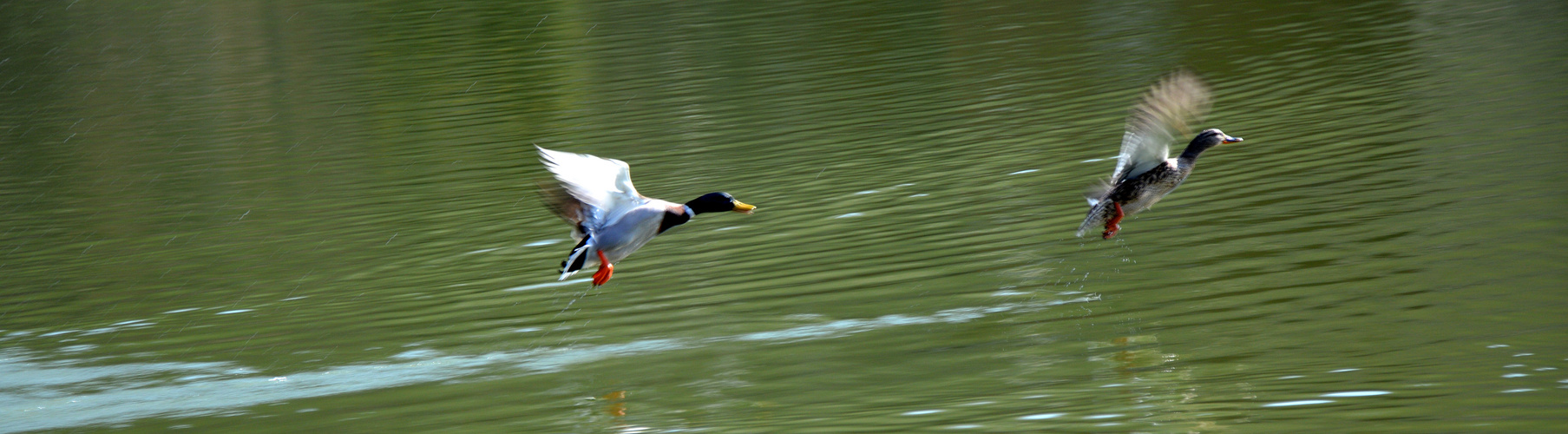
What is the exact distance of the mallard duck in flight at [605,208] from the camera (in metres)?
6.34

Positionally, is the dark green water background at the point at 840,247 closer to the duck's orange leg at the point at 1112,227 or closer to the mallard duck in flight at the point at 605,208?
the duck's orange leg at the point at 1112,227

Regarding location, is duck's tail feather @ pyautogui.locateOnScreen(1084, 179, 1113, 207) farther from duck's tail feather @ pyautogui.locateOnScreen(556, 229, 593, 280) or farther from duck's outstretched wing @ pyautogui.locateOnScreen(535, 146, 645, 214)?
duck's tail feather @ pyautogui.locateOnScreen(556, 229, 593, 280)

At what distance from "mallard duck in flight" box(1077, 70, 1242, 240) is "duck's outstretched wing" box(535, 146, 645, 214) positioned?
2247 millimetres

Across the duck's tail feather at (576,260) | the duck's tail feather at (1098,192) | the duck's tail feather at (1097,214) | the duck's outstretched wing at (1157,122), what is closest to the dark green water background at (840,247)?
the duck's tail feather at (1097,214)

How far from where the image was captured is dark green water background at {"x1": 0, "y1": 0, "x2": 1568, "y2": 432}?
6066 millimetres

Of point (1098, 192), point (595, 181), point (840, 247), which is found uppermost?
point (595, 181)

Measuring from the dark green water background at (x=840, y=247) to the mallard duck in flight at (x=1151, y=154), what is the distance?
40 centimetres

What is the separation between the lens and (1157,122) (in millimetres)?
6820

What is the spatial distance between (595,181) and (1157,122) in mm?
2515

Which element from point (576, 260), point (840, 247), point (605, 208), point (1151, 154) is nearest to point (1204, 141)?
point (1151, 154)

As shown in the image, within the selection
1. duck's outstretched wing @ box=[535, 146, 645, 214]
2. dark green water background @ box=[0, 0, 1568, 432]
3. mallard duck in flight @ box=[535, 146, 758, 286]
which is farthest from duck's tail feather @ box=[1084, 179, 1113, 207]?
duck's outstretched wing @ box=[535, 146, 645, 214]

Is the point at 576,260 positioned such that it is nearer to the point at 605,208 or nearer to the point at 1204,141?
the point at 605,208

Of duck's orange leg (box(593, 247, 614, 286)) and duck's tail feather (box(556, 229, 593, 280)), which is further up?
duck's tail feather (box(556, 229, 593, 280))

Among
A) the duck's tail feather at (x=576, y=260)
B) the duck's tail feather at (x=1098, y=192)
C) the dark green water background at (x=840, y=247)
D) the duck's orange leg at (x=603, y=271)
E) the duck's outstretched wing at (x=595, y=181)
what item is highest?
the duck's outstretched wing at (x=595, y=181)
